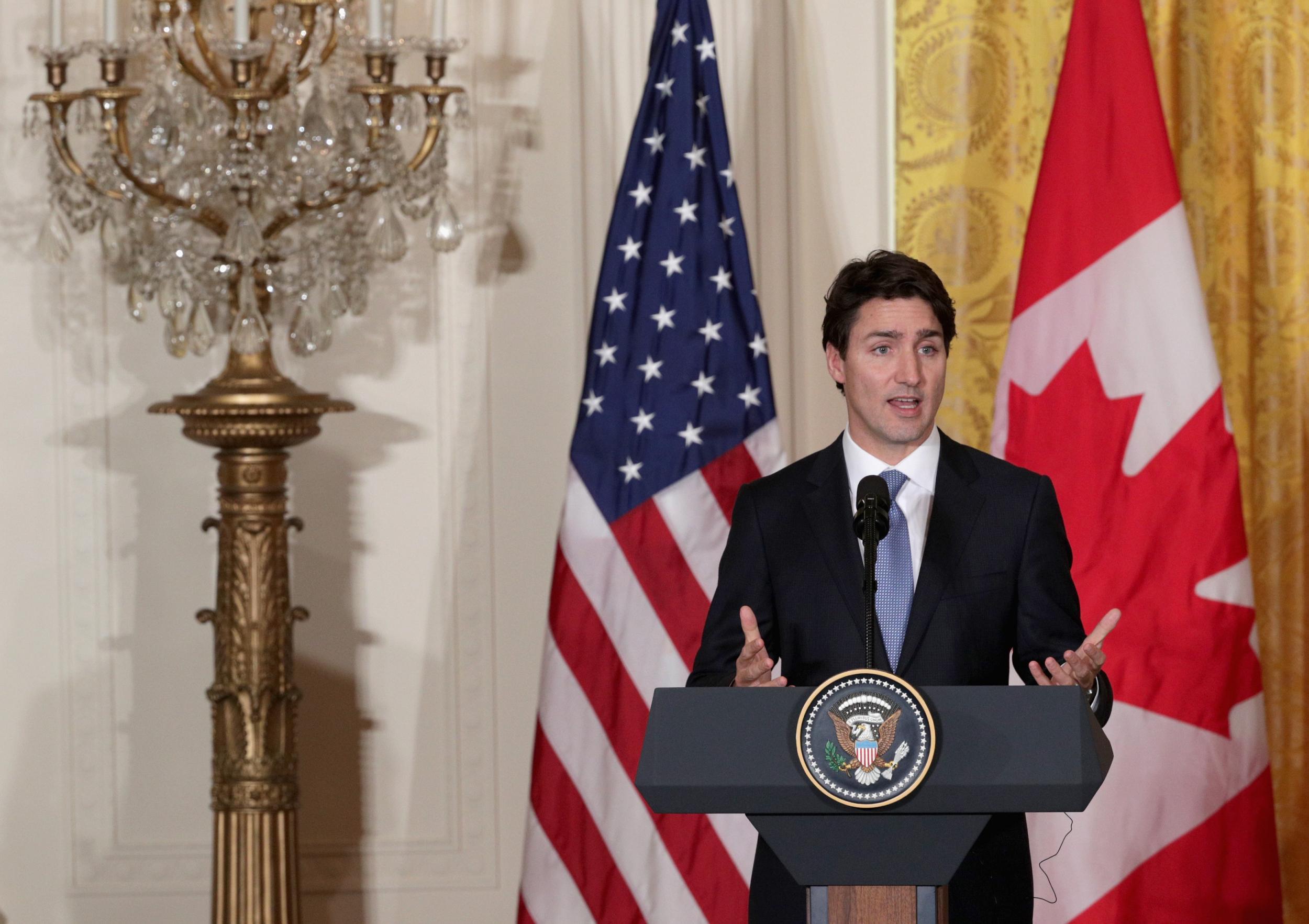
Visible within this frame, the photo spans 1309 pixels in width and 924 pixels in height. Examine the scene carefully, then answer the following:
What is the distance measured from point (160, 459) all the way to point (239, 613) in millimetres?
654

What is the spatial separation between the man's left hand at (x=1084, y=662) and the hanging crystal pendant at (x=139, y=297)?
2.18 meters

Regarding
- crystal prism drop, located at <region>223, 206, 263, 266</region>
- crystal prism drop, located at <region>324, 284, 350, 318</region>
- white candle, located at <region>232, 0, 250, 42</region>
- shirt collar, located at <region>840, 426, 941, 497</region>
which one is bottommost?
shirt collar, located at <region>840, 426, 941, 497</region>

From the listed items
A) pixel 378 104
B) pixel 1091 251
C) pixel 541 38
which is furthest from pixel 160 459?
pixel 1091 251

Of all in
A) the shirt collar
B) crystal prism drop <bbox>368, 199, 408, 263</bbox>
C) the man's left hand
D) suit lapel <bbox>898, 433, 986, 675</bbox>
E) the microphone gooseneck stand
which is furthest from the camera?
crystal prism drop <bbox>368, 199, 408, 263</bbox>

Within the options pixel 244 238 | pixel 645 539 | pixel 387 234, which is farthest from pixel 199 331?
pixel 645 539

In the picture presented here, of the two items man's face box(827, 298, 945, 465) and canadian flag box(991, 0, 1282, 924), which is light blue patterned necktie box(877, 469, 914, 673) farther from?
canadian flag box(991, 0, 1282, 924)

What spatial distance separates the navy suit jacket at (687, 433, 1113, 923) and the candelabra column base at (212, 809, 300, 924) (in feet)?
4.67

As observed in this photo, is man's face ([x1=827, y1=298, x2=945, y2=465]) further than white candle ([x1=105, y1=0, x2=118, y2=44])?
No

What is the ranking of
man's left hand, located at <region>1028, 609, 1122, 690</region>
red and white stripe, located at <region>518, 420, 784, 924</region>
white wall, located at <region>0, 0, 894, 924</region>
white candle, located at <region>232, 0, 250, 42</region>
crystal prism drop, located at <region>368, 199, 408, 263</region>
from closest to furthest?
man's left hand, located at <region>1028, 609, 1122, 690</region>
white candle, located at <region>232, 0, 250, 42</region>
crystal prism drop, located at <region>368, 199, 408, 263</region>
red and white stripe, located at <region>518, 420, 784, 924</region>
white wall, located at <region>0, 0, 894, 924</region>

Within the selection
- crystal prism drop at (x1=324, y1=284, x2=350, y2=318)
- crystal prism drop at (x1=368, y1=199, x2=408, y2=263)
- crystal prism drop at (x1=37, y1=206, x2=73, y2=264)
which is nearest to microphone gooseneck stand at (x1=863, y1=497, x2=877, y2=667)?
crystal prism drop at (x1=368, y1=199, x2=408, y2=263)

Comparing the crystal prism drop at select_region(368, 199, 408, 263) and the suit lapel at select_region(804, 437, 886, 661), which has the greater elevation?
the crystal prism drop at select_region(368, 199, 408, 263)

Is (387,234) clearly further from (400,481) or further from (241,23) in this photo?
(400,481)

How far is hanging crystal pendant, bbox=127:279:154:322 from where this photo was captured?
10.3 ft

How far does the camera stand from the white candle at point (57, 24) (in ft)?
9.60
